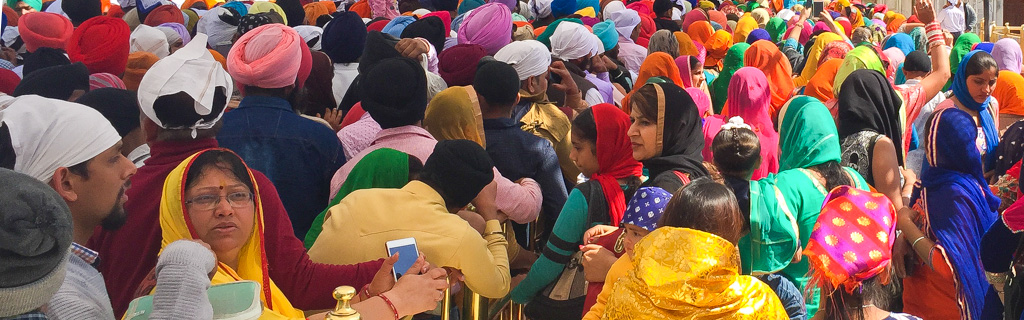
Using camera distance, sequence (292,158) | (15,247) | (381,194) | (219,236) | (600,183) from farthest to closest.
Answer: (292,158) → (600,183) → (381,194) → (219,236) → (15,247)

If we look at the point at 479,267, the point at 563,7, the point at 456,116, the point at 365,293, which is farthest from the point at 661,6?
the point at 365,293

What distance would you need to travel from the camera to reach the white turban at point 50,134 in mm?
2047

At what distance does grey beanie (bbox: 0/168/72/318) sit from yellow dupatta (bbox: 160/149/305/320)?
1.90 ft

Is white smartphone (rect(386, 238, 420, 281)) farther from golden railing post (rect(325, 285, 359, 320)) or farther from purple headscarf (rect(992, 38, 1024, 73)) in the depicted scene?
purple headscarf (rect(992, 38, 1024, 73))

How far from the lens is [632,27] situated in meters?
8.45

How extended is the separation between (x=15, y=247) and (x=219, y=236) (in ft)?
2.44

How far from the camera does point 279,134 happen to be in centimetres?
326

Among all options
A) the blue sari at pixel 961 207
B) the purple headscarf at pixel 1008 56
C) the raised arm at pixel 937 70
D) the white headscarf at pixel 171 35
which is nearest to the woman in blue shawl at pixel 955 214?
the blue sari at pixel 961 207

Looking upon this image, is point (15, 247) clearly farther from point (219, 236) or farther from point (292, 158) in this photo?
point (292, 158)

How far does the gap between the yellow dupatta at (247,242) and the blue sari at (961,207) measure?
102 inches

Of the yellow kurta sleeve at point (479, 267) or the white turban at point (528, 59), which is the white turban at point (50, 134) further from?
the white turban at point (528, 59)

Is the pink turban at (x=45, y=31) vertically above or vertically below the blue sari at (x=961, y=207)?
above

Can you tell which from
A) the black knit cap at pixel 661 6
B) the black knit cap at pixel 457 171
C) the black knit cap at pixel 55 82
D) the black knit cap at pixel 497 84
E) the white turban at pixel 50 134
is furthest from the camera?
the black knit cap at pixel 661 6

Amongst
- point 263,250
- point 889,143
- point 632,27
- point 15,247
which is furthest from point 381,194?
point 632,27
